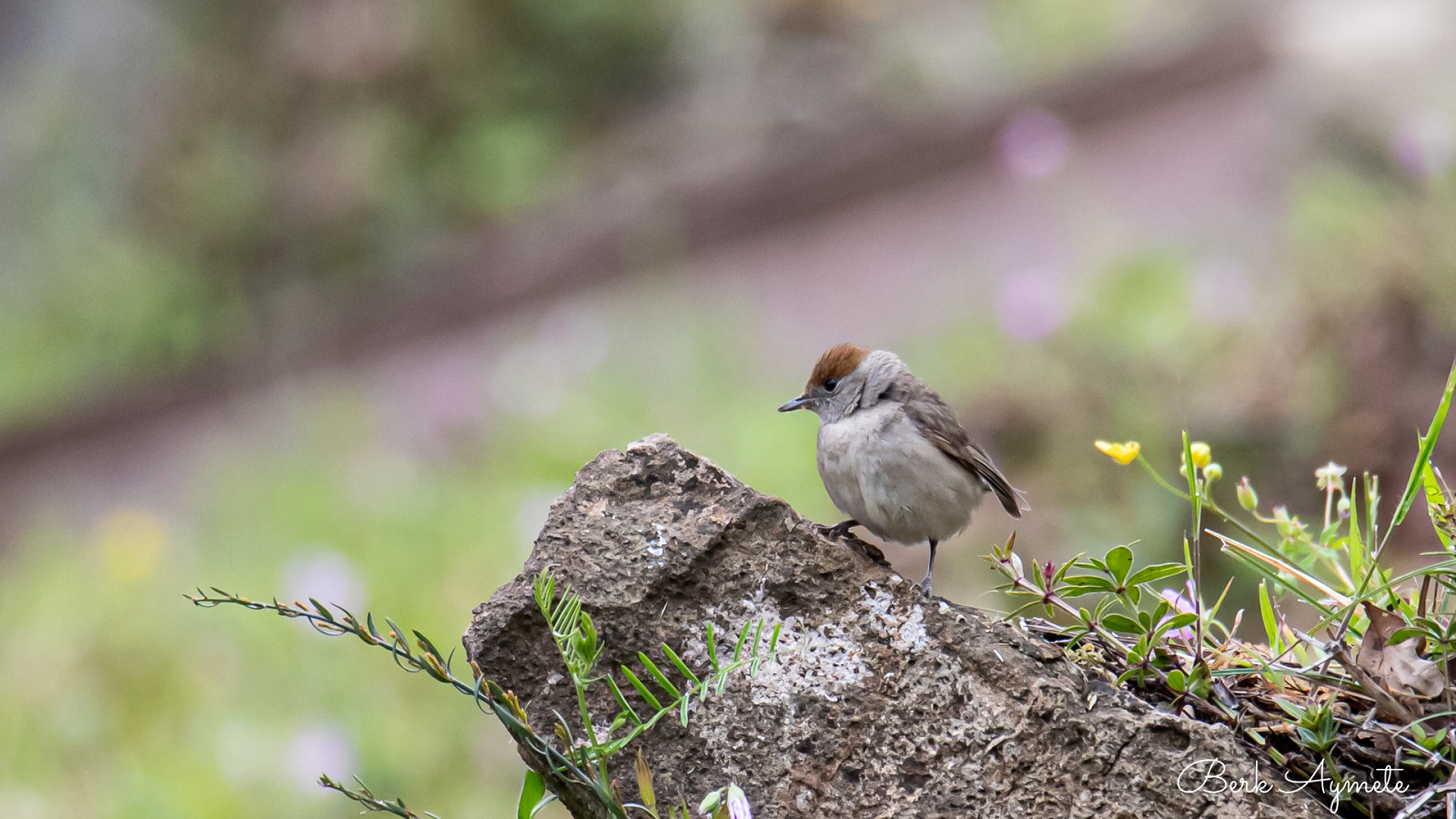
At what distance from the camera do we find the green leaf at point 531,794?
1.76 meters

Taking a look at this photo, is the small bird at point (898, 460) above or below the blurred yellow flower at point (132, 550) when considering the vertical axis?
below

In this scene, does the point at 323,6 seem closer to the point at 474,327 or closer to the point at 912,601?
the point at 474,327

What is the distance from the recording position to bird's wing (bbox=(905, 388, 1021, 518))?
9.63 feet

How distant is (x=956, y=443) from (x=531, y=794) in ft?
4.79

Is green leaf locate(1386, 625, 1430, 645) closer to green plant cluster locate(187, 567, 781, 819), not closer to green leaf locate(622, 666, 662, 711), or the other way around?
green plant cluster locate(187, 567, 781, 819)

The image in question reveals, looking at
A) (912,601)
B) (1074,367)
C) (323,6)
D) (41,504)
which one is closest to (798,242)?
(1074,367)

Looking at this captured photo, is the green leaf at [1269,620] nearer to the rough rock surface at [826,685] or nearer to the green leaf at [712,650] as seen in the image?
the rough rock surface at [826,685]

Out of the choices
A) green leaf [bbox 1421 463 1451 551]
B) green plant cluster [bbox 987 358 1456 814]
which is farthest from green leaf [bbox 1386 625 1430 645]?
green leaf [bbox 1421 463 1451 551]

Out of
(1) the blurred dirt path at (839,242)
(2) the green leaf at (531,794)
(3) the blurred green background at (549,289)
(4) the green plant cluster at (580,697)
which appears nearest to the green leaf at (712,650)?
(4) the green plant cluster at (580,697)

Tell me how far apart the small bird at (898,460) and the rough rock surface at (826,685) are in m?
0.69

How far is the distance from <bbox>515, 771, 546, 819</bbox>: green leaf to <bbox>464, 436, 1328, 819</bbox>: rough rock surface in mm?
109

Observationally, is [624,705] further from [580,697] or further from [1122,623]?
[1122,623]

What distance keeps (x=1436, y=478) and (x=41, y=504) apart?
9.54 metres

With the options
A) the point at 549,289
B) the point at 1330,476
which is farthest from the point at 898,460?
the point at 549,289
